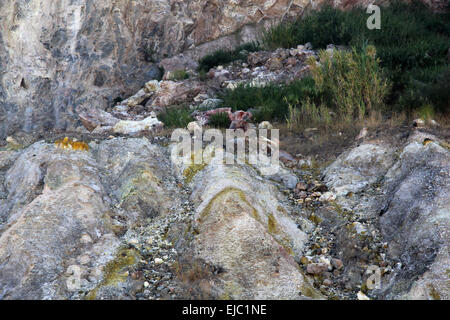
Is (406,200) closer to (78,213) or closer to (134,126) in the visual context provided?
(78,213)

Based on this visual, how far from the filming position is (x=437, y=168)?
3555 mm

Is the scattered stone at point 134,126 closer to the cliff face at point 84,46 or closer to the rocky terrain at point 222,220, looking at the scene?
the rocky terrain at point 222,220

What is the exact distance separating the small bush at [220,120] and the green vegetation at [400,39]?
238 cm

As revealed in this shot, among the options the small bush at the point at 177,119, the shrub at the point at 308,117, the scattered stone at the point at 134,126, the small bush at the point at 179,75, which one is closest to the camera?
the shrub at the point at 308,117

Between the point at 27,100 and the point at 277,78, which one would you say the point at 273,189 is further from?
the point at 27,100

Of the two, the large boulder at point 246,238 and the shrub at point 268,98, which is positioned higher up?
the large boulder at point 246,238

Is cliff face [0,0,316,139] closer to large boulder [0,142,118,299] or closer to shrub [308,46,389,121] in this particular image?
large boulder [0,142,118,299]

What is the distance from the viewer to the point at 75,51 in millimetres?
9445

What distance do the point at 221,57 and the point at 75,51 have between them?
3.48 m

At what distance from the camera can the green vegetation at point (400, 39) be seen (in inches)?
220

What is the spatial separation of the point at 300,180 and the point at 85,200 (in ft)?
7.25

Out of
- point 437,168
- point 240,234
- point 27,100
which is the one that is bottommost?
point 27,100


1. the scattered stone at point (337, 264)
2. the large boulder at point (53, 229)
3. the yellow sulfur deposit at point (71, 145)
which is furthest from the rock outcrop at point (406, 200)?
the yellow sulfur deposit at point (71, 145)

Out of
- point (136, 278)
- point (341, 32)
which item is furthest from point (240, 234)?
point (341, 32)
